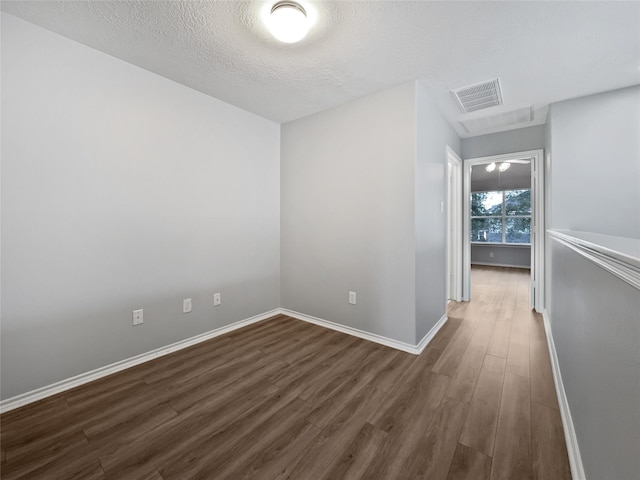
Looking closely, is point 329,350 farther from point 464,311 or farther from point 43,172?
point 43,172

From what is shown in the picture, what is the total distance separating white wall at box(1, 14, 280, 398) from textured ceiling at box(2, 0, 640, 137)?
284 millimetres

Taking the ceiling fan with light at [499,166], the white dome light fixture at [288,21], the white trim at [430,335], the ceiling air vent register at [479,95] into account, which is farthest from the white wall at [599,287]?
the ceiling fan with light at [499,166]

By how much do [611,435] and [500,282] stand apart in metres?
5.42

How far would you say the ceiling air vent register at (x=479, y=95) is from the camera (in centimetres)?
248

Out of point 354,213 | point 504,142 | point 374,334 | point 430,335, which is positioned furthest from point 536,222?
point 374,334

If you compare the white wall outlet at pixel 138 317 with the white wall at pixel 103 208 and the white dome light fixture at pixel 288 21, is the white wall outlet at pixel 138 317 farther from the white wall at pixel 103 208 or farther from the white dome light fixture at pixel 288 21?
the white dome light fixture at pixel 288 21

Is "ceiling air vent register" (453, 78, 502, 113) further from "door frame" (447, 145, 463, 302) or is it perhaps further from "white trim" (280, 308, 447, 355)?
"white trim" (280, 308, 447, 355)

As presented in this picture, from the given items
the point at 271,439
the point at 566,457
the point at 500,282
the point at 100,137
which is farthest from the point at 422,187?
the point at 500,282

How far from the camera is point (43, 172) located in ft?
5.90

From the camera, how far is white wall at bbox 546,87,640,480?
2.42 feet

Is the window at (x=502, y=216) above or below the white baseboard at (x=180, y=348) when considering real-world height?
above

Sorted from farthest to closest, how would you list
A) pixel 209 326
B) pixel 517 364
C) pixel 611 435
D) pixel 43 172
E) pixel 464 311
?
pixel 464 311 < pixel 209 326 < pixel 517 364 < pixel 43 172 < pixel 611 435

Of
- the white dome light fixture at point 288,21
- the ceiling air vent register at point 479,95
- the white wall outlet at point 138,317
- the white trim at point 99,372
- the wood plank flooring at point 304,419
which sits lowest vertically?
the wood plank flooring at point 304,419

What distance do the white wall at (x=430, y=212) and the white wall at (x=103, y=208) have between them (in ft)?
6.32
